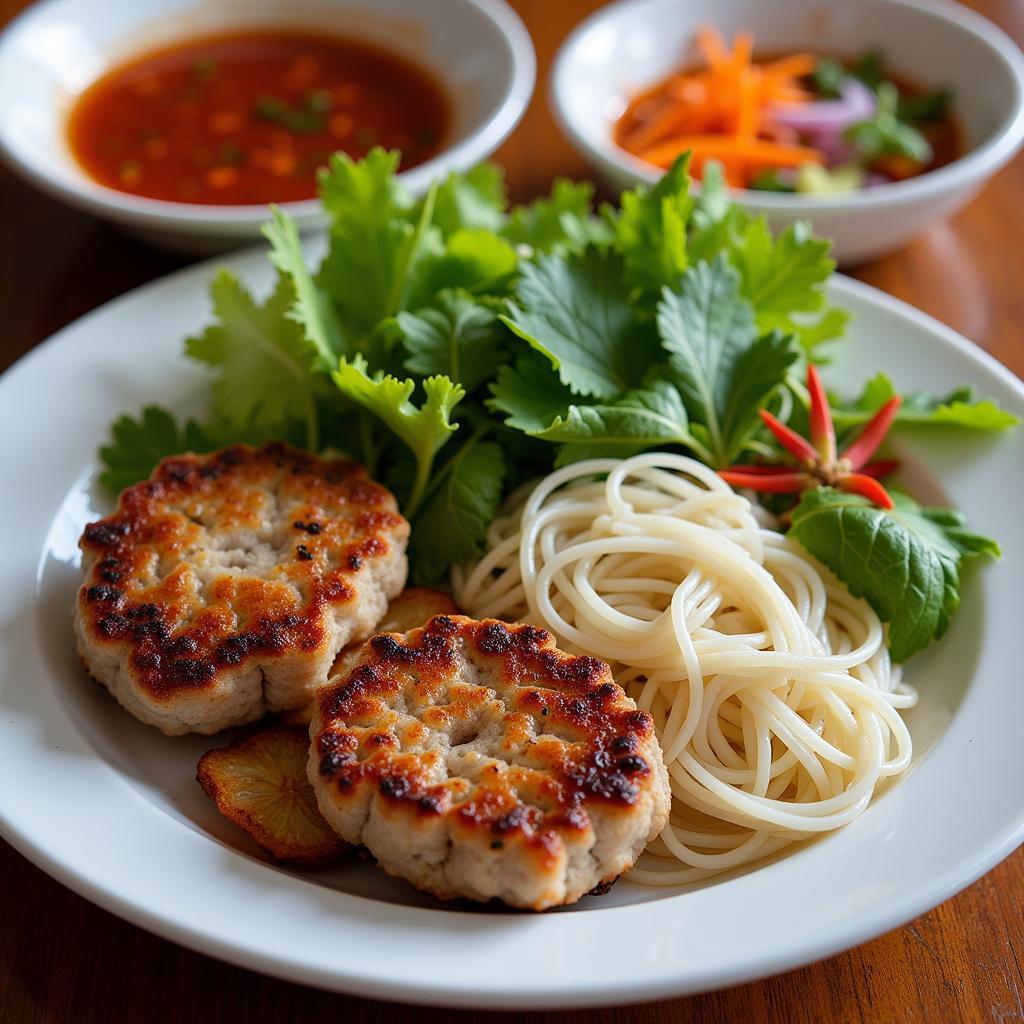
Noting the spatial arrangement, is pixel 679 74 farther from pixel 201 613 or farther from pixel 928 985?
pixel 928 985

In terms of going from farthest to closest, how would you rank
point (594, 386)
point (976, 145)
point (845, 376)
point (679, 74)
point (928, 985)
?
1. point (679, 74)
2. point (976, 145)
3. point (845, 376)
4. point (594, 386)
5. point (928, 985)

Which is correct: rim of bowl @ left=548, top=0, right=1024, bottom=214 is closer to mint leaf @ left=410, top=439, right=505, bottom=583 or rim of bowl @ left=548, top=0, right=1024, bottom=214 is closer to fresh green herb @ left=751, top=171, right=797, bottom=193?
fresh green herb @ left=751, top=171, right=797, bottom=193

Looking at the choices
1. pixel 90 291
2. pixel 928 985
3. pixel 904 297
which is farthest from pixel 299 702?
pixel 904 297

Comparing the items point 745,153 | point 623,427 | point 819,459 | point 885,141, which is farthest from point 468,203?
point 885,141

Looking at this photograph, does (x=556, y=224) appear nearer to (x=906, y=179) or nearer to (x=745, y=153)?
(x=745, y=153)

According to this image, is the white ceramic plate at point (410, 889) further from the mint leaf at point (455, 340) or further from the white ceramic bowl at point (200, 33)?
the white ceramic bowl at point (200, 33)

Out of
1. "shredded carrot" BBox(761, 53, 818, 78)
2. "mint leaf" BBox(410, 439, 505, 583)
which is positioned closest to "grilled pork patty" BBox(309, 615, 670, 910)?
"mint leaf" BBox(410, 439, 505, 583)
